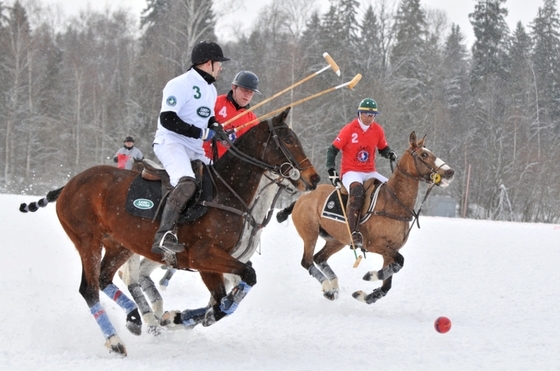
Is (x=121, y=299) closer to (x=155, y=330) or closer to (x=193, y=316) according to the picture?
(x=155, y=330)

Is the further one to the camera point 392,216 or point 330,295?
point 330,295

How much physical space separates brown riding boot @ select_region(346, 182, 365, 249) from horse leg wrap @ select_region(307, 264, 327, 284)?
2.31 feet

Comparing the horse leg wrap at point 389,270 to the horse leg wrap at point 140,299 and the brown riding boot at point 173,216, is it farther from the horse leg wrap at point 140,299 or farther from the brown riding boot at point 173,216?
the brown riding boot at point 173,216

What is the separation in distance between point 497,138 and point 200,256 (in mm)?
31158

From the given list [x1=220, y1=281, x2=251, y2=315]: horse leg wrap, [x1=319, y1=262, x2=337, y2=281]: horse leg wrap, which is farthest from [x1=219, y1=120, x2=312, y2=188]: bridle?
[x1=319, y1=262, x2=337, y2=281]: horse leg wrap

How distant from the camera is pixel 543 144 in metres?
35.8

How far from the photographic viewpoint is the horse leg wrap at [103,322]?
577 cm

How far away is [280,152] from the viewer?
5.74 meters

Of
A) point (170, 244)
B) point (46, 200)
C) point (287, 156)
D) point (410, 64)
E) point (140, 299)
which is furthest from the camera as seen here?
point (410, 64)

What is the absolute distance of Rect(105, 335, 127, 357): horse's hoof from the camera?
18.4 feet

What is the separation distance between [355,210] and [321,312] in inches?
60.6

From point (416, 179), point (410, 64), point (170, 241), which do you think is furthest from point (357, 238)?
point (410, 64)

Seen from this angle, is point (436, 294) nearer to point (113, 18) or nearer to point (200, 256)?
point (200, 256)

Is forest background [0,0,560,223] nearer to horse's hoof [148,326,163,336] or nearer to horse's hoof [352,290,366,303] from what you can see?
horse's hoof [352,290,366,303]
